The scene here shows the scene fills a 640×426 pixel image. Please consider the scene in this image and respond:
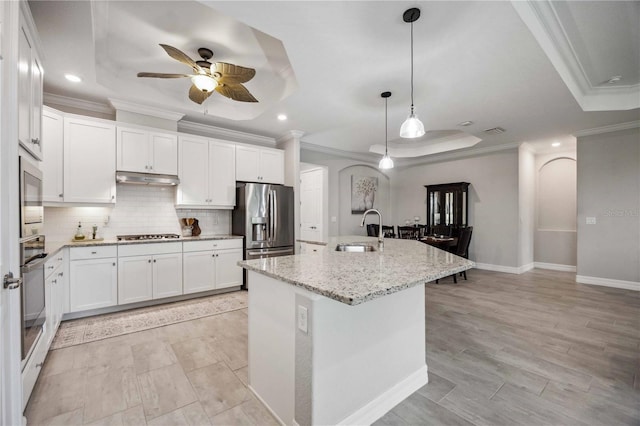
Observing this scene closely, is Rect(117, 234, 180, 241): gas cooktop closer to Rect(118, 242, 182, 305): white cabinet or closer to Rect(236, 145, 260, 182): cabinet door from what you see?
Rect(118, 242, 182, 305): white cabinet

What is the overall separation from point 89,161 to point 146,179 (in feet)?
2.05

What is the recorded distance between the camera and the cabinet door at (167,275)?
142 inches

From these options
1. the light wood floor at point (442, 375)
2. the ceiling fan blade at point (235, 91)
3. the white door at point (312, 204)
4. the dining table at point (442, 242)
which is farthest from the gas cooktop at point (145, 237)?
the dining table at point (442, 242)

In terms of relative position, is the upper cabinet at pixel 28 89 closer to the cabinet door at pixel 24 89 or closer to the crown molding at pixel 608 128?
the cabinet door at pixel 24 89

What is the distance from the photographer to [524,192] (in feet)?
19.4

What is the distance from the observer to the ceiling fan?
8.28ft

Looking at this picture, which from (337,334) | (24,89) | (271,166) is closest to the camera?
(337,334)

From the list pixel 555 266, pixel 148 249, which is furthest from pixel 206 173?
pixel 555 266

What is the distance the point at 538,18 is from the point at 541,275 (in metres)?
5.03

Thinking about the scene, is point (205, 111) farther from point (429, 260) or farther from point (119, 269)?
point (429, 260)

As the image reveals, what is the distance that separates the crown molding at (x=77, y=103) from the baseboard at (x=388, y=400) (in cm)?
450

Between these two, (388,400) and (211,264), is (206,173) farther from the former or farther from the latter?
(388,400)

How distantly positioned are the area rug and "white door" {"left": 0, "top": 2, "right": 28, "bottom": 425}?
4.86ft

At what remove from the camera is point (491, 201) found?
6.08 metres
